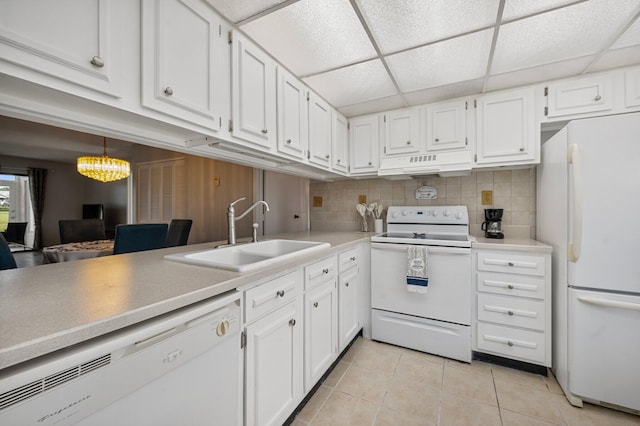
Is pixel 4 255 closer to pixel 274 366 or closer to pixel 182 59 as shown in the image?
pixel 182 59

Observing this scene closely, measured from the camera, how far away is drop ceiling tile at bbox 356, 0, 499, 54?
131 cm

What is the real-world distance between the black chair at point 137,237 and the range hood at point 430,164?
2131 mm

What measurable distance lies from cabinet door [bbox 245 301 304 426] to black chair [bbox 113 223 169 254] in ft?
5.36

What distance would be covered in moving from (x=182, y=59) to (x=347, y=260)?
162 cm

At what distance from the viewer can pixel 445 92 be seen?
2.27 metres

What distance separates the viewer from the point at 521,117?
2.14 metres

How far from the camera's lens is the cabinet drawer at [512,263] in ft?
6.08

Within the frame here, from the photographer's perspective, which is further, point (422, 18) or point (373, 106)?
point (373, 106)

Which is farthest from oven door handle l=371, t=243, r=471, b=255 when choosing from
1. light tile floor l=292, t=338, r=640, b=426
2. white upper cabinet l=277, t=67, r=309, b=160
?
white upper cabinet l=277, t=67, r=309, b=160

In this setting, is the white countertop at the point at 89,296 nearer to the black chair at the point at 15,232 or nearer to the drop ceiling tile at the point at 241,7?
the drop ceiling tile at the point at 241,7

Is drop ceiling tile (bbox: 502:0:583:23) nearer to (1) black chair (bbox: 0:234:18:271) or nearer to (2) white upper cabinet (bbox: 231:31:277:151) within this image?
(2) white upper cabinet (bbox: 231:31:277:151)

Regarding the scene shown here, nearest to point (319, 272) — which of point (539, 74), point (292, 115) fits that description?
point (292, 115)

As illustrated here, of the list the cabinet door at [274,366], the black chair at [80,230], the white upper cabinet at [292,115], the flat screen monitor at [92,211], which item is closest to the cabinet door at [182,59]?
the white upper cabinet at [292,115]

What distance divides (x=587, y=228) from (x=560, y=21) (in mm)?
1174
